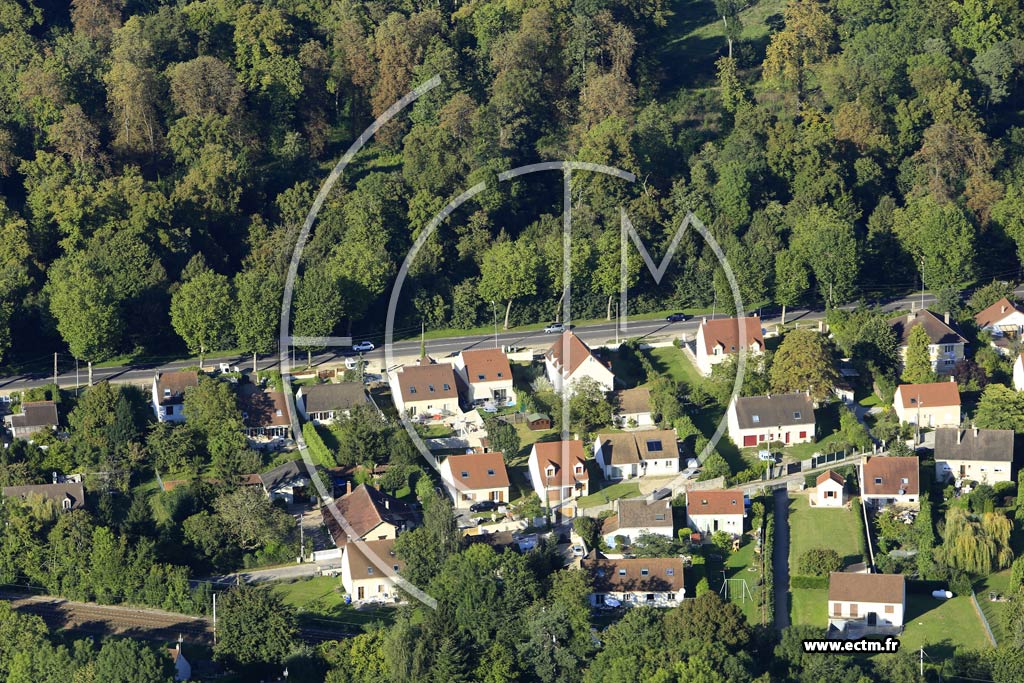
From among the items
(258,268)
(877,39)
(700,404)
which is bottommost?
(700,404)

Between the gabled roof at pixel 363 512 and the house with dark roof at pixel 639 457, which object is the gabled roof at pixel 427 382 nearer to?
the gabled roof at pixel 363 512

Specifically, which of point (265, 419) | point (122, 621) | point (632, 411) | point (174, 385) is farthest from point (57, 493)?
point (632, 411)

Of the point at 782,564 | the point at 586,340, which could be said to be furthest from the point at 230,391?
the point at 782,564

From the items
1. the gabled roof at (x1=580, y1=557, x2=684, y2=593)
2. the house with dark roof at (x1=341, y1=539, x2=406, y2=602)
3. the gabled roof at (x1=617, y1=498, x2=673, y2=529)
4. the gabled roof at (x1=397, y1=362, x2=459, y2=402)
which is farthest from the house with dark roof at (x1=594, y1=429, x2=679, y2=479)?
the house with dark roof at (x1=341, y1=539, x2=406, y2=602)

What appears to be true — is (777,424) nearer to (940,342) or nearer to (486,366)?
(940,342)

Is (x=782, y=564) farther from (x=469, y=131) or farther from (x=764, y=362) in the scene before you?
(x=469, y=131)

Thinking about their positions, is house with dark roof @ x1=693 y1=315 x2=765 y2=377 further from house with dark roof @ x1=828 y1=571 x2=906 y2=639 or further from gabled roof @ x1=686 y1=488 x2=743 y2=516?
house with dark roof @ x1=828 y1=571 x2=906 y2=639
